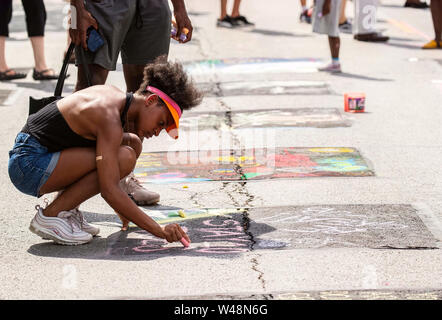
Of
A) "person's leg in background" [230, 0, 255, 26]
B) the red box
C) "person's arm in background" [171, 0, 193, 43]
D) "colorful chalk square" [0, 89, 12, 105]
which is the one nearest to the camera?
"person's arm in background" [171, 0, 193, 43]

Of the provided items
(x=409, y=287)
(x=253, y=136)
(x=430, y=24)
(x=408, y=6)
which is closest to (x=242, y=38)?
(x=430, y=24)

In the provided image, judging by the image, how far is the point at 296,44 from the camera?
38.7 feet

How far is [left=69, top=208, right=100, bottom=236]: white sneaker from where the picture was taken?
4.75m

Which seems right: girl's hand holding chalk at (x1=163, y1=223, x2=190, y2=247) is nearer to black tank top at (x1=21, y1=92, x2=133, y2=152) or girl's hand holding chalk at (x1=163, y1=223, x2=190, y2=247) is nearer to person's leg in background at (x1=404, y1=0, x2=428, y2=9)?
black tank top at (x1=21, y1=92, x2=133, y2=152)

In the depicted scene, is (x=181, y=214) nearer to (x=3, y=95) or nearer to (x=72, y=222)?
(x=72, y=222)

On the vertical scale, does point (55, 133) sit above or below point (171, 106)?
below

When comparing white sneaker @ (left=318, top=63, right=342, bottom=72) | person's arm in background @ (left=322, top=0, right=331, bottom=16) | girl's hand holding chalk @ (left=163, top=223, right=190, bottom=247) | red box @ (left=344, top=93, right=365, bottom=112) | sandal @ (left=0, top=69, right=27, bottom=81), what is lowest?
sandal @ (left=0, top=69, right=27, bottom=81)

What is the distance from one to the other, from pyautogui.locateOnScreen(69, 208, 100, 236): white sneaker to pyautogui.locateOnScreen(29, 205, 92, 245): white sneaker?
74 mm

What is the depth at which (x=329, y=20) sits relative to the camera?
995 cm

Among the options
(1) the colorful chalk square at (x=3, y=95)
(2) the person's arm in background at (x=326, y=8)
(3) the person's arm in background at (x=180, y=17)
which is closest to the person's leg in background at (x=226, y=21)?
(2) the person's arm in background at (x=326, y=8)

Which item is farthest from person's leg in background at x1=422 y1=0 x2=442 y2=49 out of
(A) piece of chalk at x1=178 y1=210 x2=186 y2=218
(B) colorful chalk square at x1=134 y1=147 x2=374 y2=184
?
(A) piece of chalk at x1=178 y1=210 x2=186 y2=218

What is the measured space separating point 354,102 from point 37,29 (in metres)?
3.43

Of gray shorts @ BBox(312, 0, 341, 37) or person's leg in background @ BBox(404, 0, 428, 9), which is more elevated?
gray shorts @ BBox(312, 0, 341, 37)

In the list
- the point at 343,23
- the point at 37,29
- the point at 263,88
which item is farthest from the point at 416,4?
the point at 37,29
